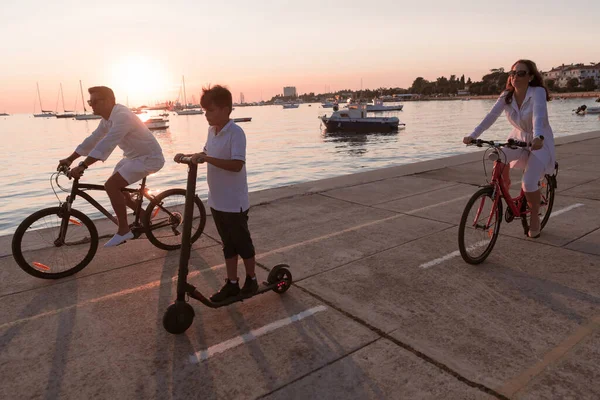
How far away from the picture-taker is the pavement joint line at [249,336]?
116 inches

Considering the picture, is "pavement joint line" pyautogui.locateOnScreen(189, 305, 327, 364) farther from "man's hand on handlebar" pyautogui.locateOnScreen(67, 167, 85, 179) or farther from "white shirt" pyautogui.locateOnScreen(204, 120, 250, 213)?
"man's hand on handlebar" pyautogui.locateOnScreen(67, 167, 85, 179)

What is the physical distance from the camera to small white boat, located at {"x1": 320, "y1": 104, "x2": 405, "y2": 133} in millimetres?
54438

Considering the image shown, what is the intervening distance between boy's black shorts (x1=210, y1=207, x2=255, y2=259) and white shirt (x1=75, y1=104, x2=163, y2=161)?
184 centimetres

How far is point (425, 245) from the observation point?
16.6 feet

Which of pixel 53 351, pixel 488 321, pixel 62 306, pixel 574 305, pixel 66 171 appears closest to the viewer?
pixel 53 351

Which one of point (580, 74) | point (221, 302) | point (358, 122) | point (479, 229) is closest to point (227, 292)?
point (221, 302)

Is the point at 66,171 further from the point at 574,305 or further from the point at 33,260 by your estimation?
the point at 574,305

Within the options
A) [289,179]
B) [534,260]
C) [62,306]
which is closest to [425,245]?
[534,260]

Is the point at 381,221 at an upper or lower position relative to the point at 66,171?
lower

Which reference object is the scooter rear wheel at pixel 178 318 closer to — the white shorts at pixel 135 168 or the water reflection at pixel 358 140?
the white shorts at pixel 135 168

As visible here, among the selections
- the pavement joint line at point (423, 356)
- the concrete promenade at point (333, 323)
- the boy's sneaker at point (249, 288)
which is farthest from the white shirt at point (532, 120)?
the boy's sneaker at point (249, 288)

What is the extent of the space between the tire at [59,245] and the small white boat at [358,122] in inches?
2052

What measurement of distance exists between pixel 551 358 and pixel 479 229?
1.87 m

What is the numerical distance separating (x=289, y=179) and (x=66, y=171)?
18.1m
